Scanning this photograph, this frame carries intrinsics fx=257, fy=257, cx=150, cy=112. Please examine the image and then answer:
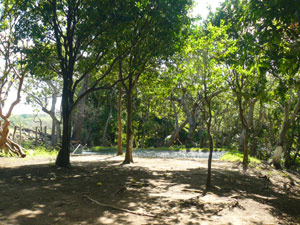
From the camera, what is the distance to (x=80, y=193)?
23.3 ft

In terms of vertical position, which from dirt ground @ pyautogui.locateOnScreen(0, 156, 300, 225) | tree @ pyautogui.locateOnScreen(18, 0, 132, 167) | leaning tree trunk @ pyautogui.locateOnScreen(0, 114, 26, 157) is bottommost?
dirt ground @ pyautogui.locateOnScreen(0, 156, 300, 225)

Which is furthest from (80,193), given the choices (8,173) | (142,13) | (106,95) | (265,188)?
(106,95)

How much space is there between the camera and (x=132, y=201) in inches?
256

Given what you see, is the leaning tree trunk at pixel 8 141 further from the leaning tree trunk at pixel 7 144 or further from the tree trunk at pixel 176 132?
the tree trunk at pixel 176 132

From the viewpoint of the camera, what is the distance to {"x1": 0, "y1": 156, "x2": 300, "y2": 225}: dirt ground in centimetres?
520

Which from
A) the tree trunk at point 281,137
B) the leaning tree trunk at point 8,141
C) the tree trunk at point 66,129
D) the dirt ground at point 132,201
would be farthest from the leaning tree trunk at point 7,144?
the tree trunk at point 281,137

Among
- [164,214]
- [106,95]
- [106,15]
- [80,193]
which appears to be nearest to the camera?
[164,214]

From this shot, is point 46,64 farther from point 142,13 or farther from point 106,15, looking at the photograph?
point 142,13

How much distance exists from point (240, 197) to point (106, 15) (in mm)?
8373

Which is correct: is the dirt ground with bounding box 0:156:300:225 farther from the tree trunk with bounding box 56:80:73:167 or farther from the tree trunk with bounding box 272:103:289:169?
the tree trunk with bounding box 272:103:289:169

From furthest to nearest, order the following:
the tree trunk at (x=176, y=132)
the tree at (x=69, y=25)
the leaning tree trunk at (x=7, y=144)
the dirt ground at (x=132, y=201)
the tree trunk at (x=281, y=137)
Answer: the tree trunk at (x=176, y=132) → the tree trunk at (x=281, y=137) → the leaning tree trunk at (x=7, y=144) → the tree at (x=69, y=25) → the dirt ground at (x=132, y=201)

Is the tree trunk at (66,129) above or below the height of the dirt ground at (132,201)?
above

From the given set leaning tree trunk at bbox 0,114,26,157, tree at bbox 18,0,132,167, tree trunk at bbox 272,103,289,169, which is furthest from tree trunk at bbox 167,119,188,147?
tree at bbox 18,0,132,167

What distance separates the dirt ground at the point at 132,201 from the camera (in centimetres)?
520
